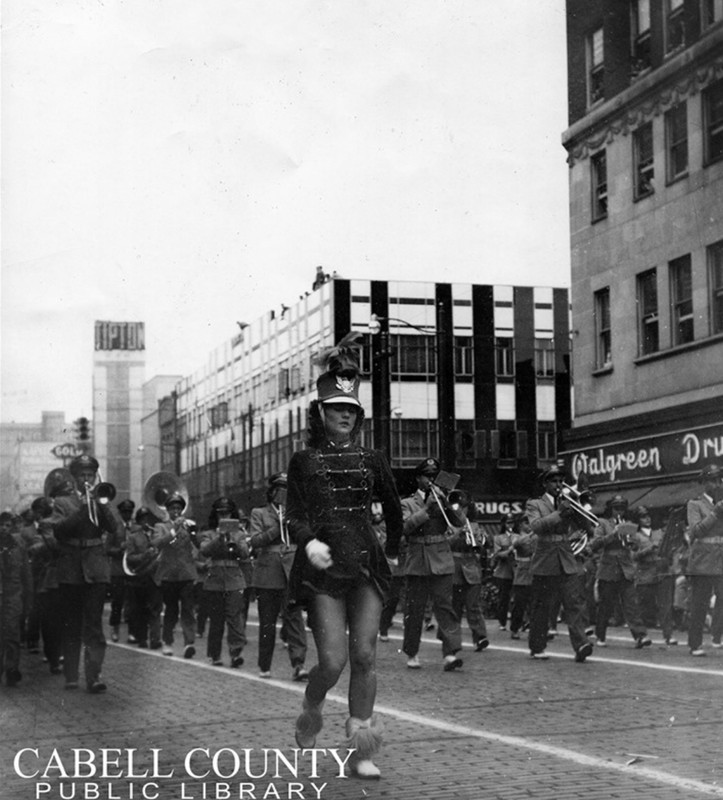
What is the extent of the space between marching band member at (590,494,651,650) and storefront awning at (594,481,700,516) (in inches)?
249

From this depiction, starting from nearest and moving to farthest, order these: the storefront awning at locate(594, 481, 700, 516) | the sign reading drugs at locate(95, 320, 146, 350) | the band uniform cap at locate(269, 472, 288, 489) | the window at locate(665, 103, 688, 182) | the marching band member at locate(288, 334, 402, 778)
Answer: the marching band member at locate(288, 334, 402, 778)
the band uniform cap at locate(269, 472, 288, 489)
the storefront awning at locate(594, 481, 700, 516)
the sign reading drugs at locate(95, 320, 146, 350)
the window at locate(665, 103, 688, 182)

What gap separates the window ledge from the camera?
2495 cm

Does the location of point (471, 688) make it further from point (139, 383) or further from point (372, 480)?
point (139, 383)

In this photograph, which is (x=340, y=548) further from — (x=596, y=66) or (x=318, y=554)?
(x=596, y=66)

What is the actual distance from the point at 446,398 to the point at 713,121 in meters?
38.1

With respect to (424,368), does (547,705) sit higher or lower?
lower

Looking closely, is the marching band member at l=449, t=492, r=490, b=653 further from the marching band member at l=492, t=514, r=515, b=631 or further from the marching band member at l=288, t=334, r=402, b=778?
the marching band member at l=288, t=334, r=402, b=778

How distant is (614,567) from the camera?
56.5 ft

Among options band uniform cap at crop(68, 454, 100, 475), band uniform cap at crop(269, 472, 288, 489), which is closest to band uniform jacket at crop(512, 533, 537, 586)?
band uniform cap at crop(269, 472, 288, 489)

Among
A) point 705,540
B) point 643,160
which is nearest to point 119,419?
point 643,160

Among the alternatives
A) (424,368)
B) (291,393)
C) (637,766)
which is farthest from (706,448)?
(424,368)

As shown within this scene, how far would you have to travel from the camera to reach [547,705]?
9.96 meters

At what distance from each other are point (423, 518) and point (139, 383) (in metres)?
62.8

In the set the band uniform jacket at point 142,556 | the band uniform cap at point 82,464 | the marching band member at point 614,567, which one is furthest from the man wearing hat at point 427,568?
the band uniform jacket at point 142,556
